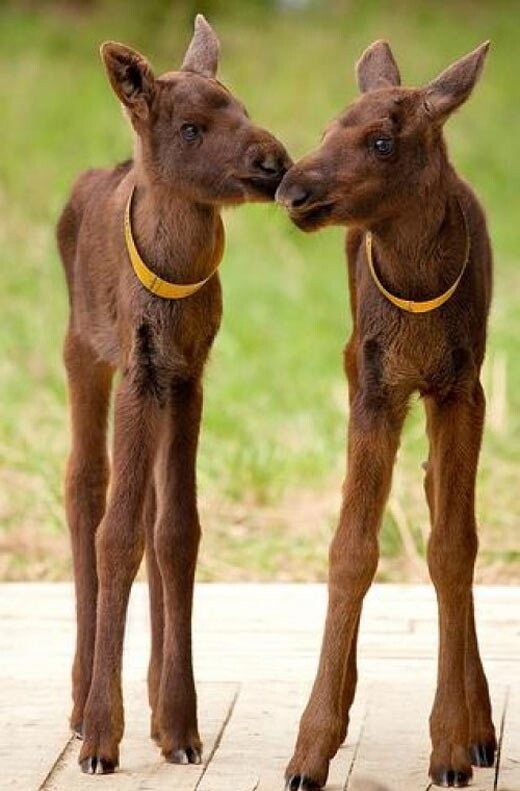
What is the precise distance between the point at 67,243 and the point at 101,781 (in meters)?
1.59

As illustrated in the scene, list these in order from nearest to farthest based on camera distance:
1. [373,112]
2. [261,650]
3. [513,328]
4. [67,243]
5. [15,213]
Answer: [373,112], [67,243], [261,650], [513,328], [15,213]

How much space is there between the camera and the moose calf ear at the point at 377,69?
5.28m

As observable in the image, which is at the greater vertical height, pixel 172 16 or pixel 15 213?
pixel 172 16

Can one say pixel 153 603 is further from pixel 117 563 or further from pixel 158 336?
pixel 158 336

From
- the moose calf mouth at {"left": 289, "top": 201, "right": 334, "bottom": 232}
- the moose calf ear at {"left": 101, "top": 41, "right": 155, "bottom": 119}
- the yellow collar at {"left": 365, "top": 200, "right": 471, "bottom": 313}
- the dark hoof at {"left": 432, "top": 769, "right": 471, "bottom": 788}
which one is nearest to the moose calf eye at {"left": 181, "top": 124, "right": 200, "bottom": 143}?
the moose calf ear at {"left": 101, "top": 41, "right": 155, "bottom": 119}

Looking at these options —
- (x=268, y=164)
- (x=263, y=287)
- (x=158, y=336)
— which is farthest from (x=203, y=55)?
(x=263, y=287)

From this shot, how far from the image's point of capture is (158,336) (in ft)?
17.3

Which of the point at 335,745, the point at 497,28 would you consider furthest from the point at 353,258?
the point at 497,28

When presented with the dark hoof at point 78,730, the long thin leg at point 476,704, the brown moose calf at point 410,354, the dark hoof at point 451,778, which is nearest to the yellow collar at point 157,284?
the brown moose calf at point 410,354

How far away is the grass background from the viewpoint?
8.56 m

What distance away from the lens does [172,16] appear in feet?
53.8

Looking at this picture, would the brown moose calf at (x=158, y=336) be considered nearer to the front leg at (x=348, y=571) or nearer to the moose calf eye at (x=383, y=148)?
the moose calf eye at (x=383, y=148)

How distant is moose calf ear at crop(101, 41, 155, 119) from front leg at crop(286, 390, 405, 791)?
920 millimetres

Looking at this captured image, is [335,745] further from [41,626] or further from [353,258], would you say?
[41,626]
